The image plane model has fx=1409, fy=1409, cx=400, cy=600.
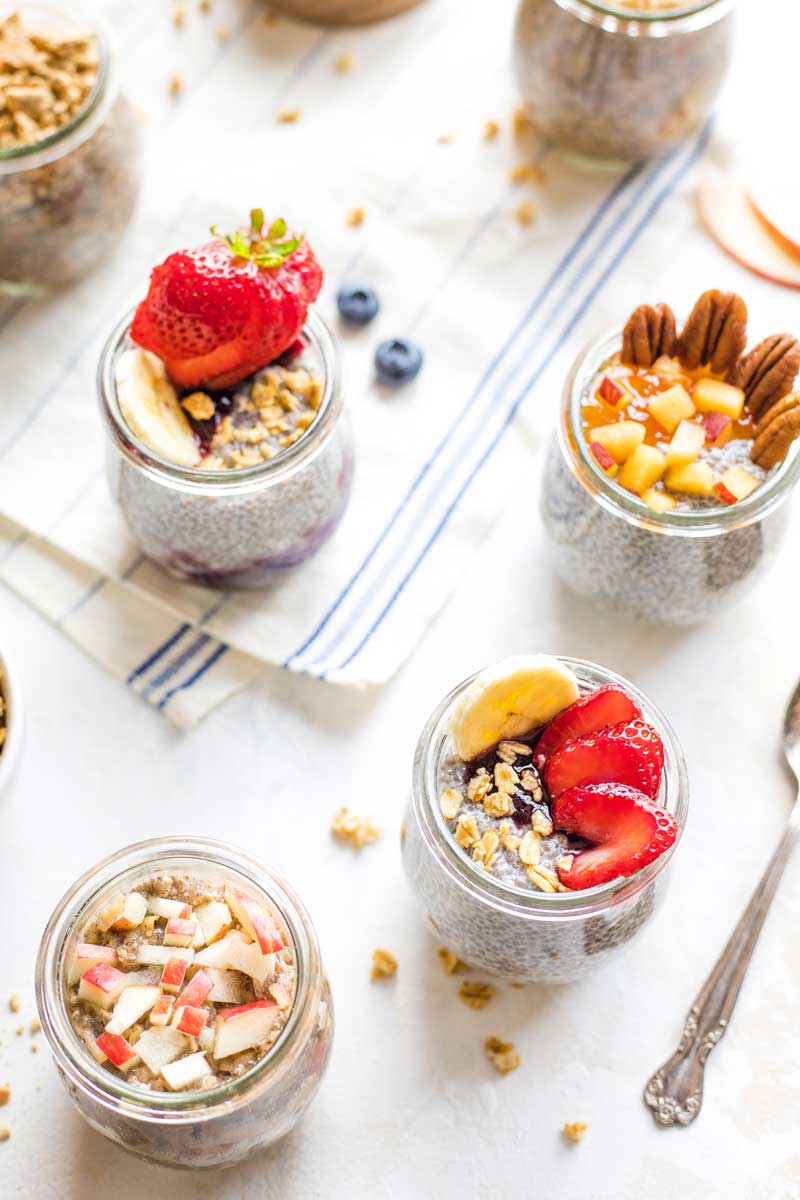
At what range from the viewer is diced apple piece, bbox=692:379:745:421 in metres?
1.49

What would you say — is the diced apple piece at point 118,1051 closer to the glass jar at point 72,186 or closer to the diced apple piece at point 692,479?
the diced apple piece at point 692,479

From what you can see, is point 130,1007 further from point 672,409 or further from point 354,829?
point 672,409

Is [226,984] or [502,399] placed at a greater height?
[502,399]

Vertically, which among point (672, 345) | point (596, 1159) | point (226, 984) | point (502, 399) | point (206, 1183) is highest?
point (672, 345)

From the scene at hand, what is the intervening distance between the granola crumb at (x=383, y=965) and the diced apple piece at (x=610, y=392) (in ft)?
2.09

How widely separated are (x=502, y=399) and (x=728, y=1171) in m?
0.91

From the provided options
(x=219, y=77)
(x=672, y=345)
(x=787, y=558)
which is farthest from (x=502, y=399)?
(x=219, y=77)

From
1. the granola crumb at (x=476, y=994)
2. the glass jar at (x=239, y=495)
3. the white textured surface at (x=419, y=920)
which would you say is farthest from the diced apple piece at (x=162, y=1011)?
the glass jar at (x=239, y=495)

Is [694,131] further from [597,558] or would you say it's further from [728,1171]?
[728,1171]

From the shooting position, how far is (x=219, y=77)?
6.24 ft

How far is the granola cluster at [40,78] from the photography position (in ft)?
5.25

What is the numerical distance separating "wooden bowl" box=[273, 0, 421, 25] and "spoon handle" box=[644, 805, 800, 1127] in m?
1.21

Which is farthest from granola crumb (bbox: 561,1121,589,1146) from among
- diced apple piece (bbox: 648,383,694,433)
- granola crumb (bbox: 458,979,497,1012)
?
diced apple piece (bbox: 648,383,694,433)

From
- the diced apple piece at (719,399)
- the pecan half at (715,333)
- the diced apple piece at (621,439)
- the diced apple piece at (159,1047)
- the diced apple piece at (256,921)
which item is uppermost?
the pecan half at (715,333)
